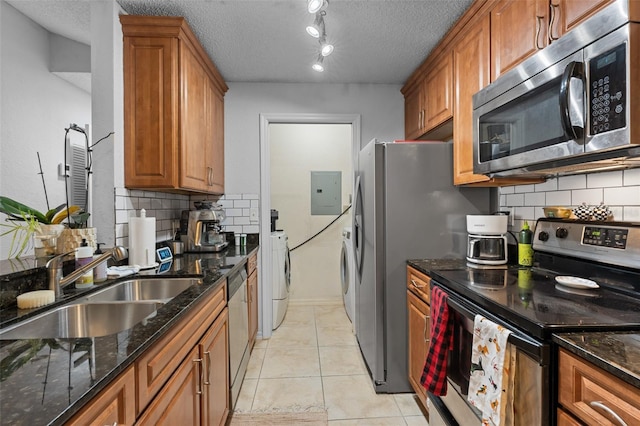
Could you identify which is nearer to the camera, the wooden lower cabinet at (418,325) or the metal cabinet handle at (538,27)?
the metal cabinet handle at (538,27)

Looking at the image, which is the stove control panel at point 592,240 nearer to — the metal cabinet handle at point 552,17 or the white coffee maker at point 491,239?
the white coffee maker at point 491,239

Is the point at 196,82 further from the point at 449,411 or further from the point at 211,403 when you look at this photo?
the point at 449,411

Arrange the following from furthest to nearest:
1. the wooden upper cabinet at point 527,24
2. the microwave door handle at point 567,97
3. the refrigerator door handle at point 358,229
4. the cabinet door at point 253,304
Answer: the cabinet door at point 253,304
the refrigerator door handle at point 358,229
the wooden upper cabinet at point 527,24
the microwave door handle at point 567,97

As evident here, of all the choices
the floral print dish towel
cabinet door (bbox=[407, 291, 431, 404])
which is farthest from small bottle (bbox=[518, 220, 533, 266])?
the floral print dish towel

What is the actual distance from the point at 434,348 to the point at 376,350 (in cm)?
70

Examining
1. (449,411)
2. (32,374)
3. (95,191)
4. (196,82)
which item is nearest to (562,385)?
(449,411)

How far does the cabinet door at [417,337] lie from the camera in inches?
71.8

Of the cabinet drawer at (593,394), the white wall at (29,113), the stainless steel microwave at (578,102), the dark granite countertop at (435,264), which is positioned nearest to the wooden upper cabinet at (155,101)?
the white wall at (29,113)

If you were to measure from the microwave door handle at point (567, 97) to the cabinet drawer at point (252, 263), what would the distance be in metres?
2.12

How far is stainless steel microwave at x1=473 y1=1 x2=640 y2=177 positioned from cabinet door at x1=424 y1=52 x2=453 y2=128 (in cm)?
74

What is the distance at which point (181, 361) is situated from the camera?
3.76 ft

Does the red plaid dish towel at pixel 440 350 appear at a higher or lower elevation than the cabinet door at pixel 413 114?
lower

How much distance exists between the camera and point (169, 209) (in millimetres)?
2656

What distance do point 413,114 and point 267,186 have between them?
58.8 inches
